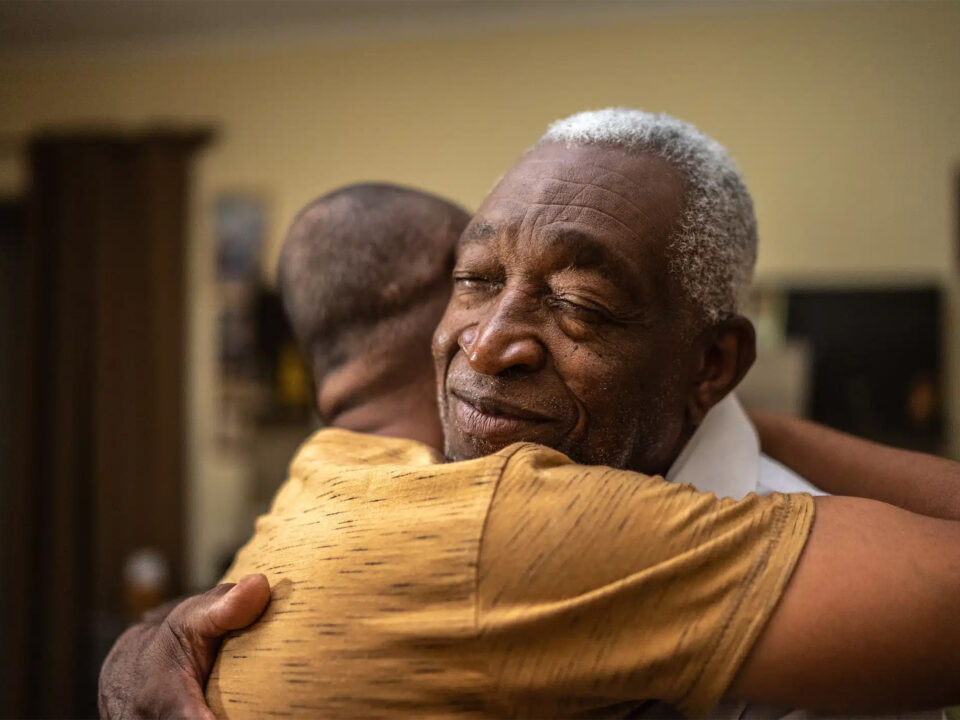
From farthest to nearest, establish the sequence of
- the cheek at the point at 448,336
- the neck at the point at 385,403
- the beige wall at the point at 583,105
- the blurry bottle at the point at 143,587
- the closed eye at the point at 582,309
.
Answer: the blurry bottle at the point at 143,587 → the beige wall at the point at 583,105 → the neck at the point at 385,403 → the cheek at the point at 448,336 → the closed eye at the point at 582,309

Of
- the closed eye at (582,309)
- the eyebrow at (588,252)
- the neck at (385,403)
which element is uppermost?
the eyebrow at (588,252)

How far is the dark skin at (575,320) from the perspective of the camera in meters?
0.98

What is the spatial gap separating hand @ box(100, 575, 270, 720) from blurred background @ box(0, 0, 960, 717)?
3249 millimetres

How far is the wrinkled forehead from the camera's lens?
3.30 feet

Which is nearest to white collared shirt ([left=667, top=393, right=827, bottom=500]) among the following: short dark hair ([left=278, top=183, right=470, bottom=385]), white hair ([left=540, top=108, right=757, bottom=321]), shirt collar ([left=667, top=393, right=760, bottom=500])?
→ shirt collar ([left=667, top=393, right=760, bottom=500])

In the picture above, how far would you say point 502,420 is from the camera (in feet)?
3.22

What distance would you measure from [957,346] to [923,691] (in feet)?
12.4

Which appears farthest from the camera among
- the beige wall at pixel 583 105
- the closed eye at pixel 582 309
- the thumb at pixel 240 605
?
the beige wall at pixel 583 105

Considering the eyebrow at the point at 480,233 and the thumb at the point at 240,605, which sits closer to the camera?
the thumb at the point at 240,605

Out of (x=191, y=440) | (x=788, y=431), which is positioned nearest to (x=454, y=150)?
(x=191, y=440)

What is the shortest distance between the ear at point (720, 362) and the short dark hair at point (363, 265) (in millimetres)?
440

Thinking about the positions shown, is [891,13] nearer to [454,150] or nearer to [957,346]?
[957,346]

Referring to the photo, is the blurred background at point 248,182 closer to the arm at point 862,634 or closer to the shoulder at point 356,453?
the shoulder at point 356,453

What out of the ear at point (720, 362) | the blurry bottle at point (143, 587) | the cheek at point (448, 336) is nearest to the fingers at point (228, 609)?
the cheek at point (448, 336)
